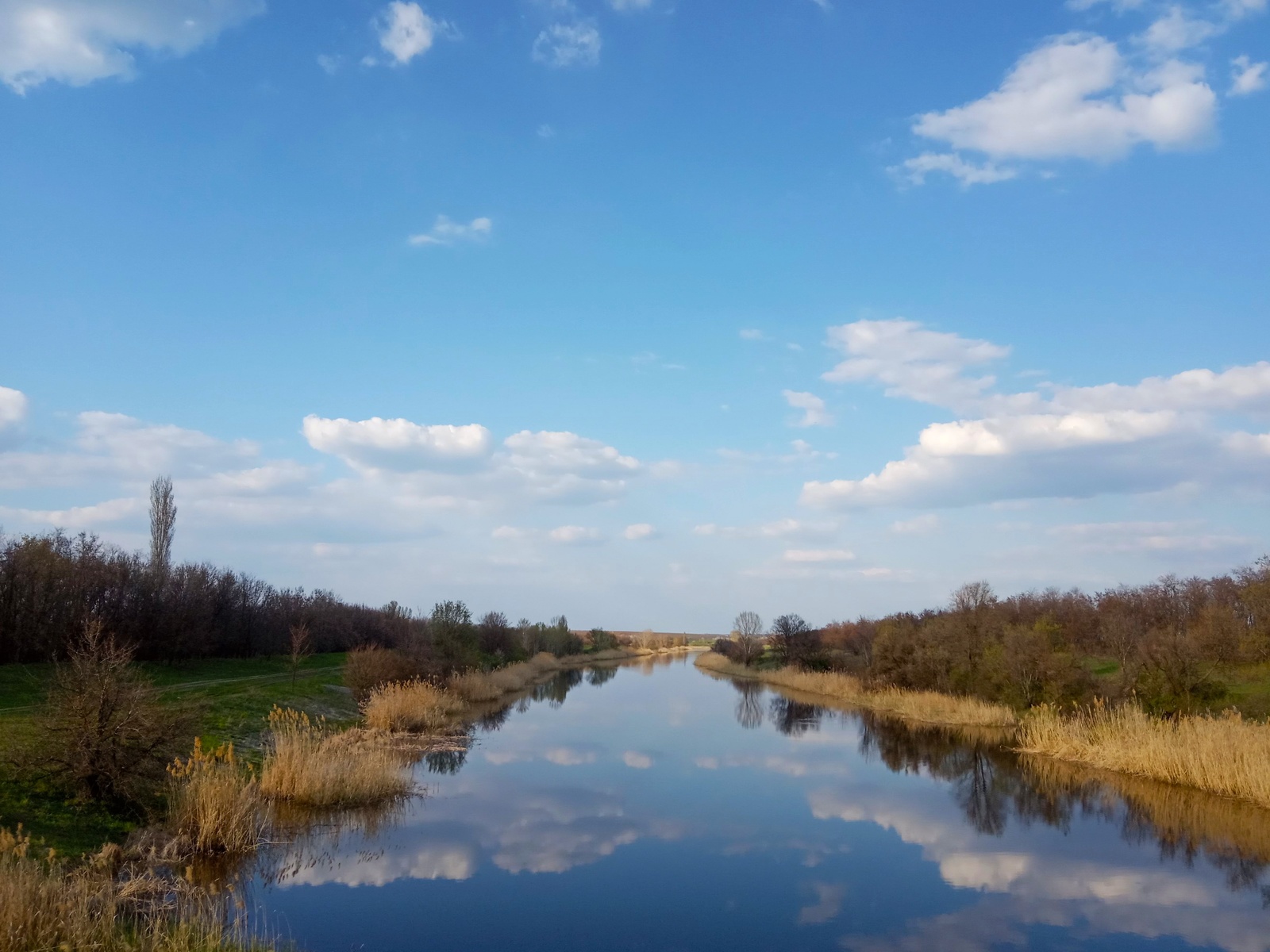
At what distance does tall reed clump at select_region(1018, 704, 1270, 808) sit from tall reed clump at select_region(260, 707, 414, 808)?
1543 centimetres

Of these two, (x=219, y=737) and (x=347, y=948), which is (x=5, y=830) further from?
(x=219, y=737)

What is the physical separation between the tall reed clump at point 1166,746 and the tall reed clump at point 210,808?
1704 centimetres

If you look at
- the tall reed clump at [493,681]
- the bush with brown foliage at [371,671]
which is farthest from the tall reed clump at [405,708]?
the tall reed clump at [493,681]

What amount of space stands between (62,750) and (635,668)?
59.8 meters

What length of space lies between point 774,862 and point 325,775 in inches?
299

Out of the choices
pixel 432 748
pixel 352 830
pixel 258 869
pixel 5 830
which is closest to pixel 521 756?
pixel 432 748

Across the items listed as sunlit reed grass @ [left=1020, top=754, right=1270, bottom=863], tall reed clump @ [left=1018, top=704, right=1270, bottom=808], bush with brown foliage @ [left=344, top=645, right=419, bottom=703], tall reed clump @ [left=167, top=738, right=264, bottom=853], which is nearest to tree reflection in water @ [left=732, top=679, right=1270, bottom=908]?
sunlit reed grass @ [left=1020, top=754, right=1270, bottom=863]

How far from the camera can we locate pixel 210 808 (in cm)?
1160

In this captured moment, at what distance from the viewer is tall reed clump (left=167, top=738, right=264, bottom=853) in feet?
38.1

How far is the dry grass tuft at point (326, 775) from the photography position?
48.9 ft

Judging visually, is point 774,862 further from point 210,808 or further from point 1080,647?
point 1080,647

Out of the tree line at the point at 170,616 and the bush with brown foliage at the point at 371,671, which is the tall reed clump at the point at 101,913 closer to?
the tree line at the point at 170,616

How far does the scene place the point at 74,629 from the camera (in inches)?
1113

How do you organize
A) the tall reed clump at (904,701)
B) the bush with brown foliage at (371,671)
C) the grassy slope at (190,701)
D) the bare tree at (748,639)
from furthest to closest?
the bare tree at (748,639), the tall reed clump at (904,701), the bush with brown foliage at (371,671), the grassy slope at (190,701)
